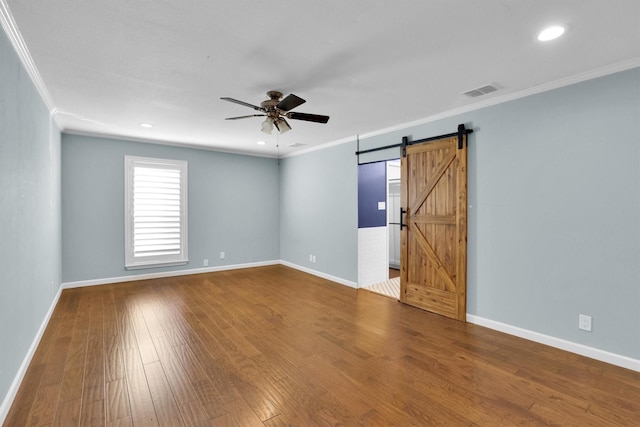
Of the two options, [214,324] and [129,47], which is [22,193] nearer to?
[129,47]

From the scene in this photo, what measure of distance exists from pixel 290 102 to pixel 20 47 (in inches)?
83.7

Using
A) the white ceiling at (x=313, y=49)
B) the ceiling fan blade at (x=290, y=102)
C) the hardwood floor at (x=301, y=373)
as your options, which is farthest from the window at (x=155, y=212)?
the ceiling fan blade at (x=290, y=102)

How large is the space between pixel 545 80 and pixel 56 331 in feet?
19.0

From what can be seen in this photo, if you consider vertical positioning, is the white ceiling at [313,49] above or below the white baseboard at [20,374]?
above

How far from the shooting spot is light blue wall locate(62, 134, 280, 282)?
503 centimetres

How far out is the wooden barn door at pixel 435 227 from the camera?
12.1 ft

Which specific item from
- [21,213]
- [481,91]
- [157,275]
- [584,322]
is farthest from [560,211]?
[157,275]

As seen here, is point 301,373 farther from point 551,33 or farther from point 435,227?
point 551,33

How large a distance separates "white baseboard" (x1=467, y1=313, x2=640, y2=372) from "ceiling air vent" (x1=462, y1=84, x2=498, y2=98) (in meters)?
2.56

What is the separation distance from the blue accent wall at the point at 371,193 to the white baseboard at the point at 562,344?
7.52ft

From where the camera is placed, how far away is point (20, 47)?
230 cm

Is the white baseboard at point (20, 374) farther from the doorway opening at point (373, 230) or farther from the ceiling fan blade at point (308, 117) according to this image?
the doorway opening at point (373, 230)

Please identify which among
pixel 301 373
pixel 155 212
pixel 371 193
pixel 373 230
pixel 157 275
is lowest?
pixel 301 373

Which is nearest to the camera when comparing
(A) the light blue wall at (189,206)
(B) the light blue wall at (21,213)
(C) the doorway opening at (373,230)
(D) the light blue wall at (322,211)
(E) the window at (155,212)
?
(B) the light blue wall at (21,213)
